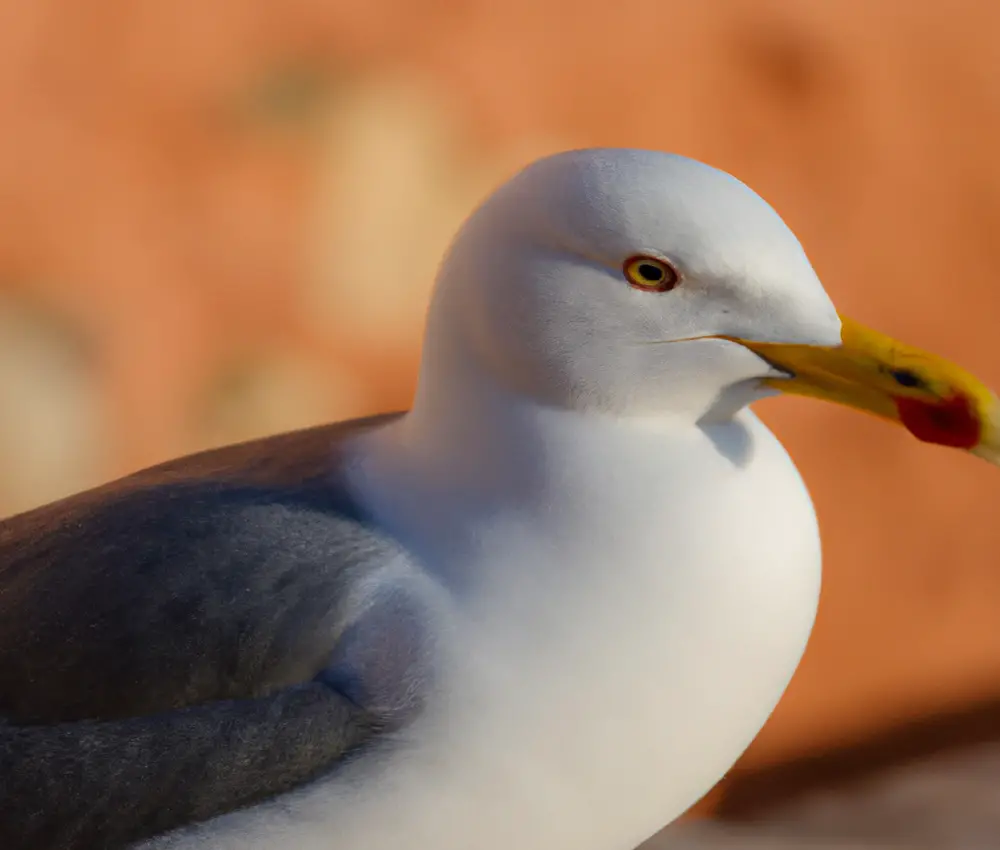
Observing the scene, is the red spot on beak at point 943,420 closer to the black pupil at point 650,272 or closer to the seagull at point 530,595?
the seagull at point 530,595

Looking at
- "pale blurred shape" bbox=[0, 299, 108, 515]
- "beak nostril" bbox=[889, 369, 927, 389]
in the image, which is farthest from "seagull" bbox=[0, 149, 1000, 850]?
"pale blurred shape" bbox=[0, 299, 108, 515]

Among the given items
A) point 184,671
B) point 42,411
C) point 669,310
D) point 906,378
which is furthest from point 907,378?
point 42,411

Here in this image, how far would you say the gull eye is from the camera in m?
0.55

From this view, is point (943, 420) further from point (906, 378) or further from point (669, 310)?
point (669, 310)

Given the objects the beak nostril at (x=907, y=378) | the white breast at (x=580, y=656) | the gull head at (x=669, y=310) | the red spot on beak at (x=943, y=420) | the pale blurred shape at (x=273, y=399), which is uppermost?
the pale blurred shape at (x=273, y=399)

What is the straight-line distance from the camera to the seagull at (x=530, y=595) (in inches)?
22.0

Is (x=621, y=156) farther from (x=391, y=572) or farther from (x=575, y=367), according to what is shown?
(x=391, y=572)

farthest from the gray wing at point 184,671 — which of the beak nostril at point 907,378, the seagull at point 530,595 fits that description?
the beak nostril at point 907,378

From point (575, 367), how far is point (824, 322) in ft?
0.38

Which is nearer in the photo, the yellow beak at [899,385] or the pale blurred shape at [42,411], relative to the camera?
the yellow beak at [899,385]

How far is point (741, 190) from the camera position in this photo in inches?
22.0

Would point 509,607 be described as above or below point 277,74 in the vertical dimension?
below

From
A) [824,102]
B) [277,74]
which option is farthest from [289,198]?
[824,102]

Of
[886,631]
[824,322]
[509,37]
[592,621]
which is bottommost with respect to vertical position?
[886,631]
